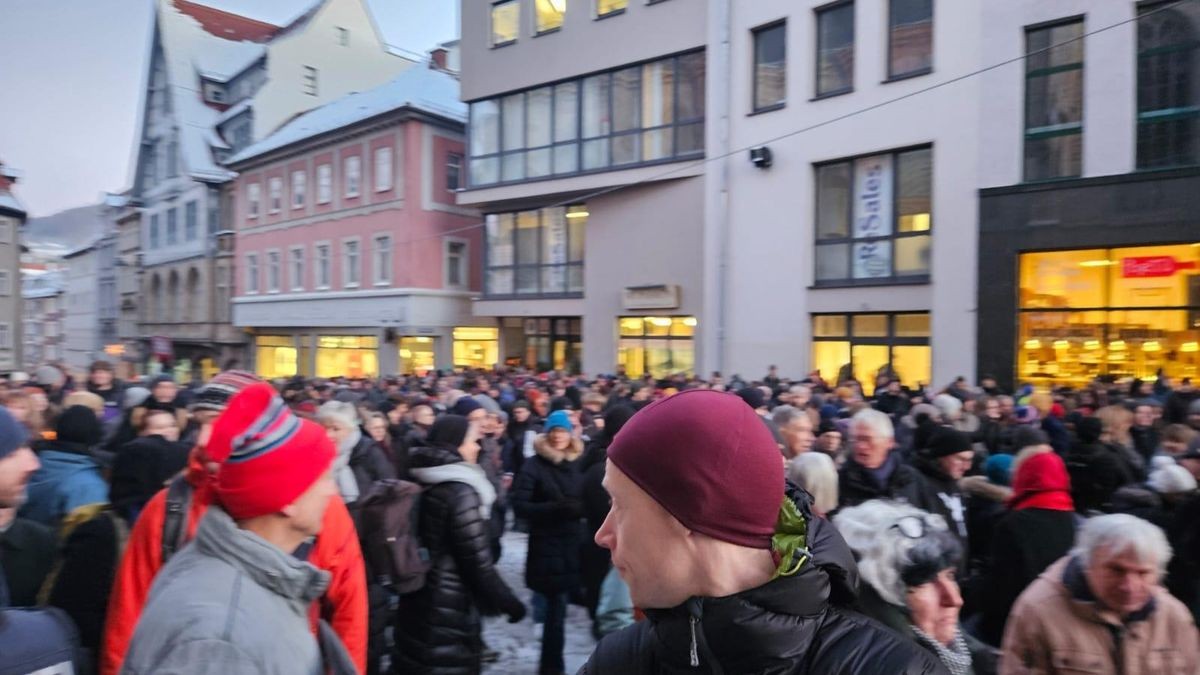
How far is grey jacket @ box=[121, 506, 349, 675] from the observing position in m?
1.68

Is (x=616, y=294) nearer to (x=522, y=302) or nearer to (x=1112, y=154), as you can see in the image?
(x=522, y=302)

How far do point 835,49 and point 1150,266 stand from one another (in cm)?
786

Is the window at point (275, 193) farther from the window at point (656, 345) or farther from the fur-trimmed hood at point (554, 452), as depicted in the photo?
the fur-trimmed hood at point (554, 452)

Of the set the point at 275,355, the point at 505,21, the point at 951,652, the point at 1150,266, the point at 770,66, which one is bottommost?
Answer: the point at 275,355

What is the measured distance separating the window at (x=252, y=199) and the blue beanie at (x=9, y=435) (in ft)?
119

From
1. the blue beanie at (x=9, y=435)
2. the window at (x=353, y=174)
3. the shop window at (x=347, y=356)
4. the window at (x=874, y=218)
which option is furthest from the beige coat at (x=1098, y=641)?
the window at (x=353, y=174)

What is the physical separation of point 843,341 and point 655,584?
17457mm

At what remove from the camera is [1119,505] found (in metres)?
4.48

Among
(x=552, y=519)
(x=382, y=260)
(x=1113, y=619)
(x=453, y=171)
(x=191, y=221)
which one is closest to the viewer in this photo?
(x=1113, y=619)

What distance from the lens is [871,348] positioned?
17594mm

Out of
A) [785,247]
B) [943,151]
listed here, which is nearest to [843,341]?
[785,247]

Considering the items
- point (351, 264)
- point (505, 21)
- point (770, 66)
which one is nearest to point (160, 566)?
point (770, 66)

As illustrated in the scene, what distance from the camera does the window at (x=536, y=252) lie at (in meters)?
23.8

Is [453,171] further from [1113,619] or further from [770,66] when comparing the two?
[1113,619]
